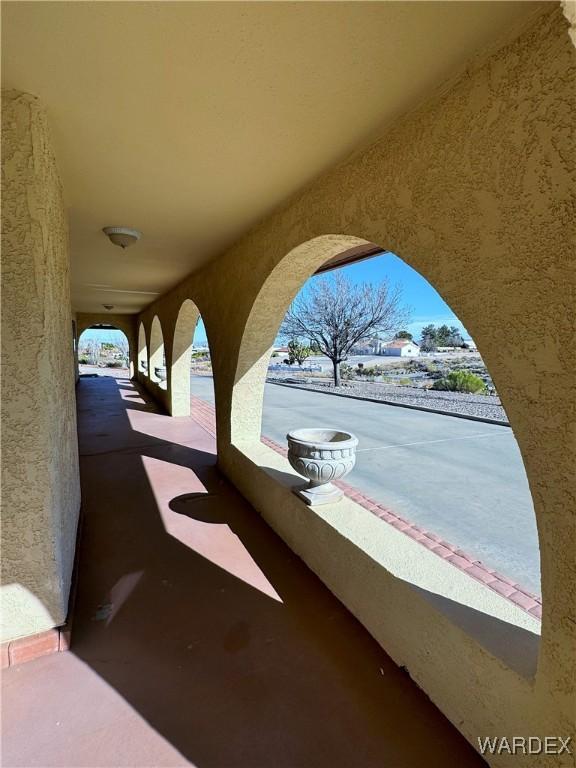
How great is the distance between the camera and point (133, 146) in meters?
2.71

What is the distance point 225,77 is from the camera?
195 centimetres

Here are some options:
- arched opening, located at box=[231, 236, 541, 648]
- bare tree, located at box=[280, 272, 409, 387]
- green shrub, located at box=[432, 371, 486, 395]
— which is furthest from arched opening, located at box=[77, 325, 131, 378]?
arched opening, located at box=[231, 236, 541, 648]

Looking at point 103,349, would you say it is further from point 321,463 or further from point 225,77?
point 225,77

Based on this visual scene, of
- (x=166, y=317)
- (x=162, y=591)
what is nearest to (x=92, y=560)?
(x=162, y=591)

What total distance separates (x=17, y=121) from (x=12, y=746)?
3.53 meters

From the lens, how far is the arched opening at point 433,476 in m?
3.92

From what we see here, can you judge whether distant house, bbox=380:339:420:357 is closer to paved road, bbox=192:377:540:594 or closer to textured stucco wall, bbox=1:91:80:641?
paved road, bbox=192:377:540:594

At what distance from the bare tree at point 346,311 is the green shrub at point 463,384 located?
5.20 m

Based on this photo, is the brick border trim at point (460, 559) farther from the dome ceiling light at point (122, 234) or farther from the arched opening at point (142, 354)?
the arched opening at point (142, 354)

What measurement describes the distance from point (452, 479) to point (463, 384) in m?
17.2

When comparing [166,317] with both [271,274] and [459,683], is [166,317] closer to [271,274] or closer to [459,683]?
[271,274]

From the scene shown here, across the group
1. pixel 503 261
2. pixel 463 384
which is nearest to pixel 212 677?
pixel 503 261

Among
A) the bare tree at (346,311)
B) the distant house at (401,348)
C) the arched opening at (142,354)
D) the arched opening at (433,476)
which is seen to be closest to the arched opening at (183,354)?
the arched opening at (433,476)

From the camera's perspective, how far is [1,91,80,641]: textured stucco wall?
2268 mm
